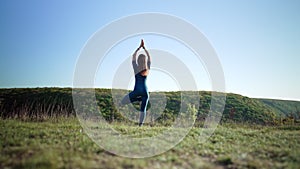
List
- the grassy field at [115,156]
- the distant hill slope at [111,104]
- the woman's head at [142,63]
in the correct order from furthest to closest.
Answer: the distant hill slope at [111,104] → the woman's head at [142,63] → the grassy field at [115,156]

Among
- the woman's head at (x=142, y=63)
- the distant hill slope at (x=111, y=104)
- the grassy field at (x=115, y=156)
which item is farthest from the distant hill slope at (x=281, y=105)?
the grassy field at (x=115, y=156)

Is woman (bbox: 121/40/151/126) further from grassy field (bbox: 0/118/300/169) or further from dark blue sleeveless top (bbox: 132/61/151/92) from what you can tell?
grassy field (bbox: 0/118/300/169)

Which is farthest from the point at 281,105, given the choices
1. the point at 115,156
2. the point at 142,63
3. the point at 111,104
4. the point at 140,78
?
the point at 115,156

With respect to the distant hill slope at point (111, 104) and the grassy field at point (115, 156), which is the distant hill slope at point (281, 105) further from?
the grassy field at point (115, 156)

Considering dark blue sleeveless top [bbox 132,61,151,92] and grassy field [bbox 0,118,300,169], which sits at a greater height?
dark blue sleeveless top [bbox 132,61,151,92]

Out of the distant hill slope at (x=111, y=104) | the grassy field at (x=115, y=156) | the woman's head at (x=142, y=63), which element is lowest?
the grassy field at (x=115, y=156)

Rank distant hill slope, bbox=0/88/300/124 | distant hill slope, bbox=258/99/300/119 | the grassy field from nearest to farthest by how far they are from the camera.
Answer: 1. the grassy field
2. distant hill slope, bbox=0/88/300/124
3. distant hill slope, bbox=258/99/300/119

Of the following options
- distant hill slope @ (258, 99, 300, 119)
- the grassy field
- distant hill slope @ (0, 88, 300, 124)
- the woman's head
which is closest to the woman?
the woman's head

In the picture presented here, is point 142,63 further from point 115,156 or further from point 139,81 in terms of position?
point 115,156

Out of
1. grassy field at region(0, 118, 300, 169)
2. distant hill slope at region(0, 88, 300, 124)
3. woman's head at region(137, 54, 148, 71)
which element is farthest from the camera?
distant hill slope at region(0, 88, 300, 124)

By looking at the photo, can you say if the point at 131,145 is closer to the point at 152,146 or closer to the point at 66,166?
the point at 152,146

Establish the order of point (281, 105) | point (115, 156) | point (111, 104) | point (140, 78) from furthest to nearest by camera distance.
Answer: point (281, 105), point (111, 104), point (140, 78), point (115, 156)

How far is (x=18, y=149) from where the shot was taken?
6273 mm

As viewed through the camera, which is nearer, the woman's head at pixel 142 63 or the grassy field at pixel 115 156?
the grassy field at pixel 115 156
